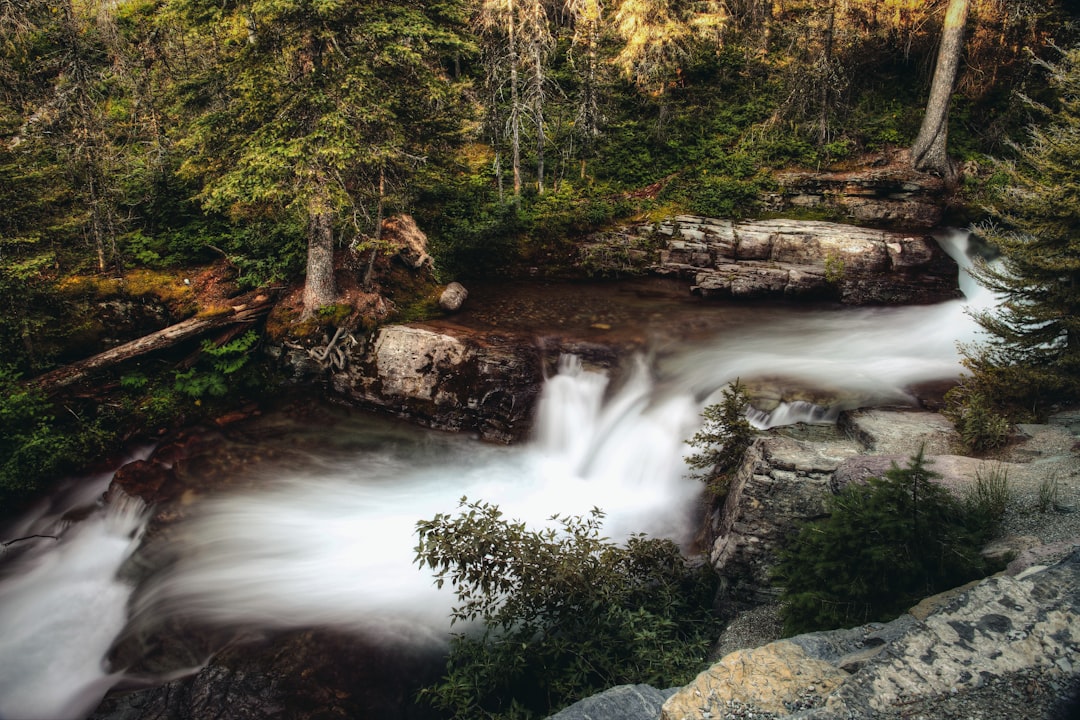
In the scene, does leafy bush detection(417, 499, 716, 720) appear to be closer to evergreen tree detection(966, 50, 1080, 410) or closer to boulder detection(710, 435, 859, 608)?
boulder detection(710, 435, 859, 608)

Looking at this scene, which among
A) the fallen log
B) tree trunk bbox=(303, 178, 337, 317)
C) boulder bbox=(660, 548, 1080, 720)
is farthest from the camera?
tree trunk bbox=(303, 178, 337, 317)

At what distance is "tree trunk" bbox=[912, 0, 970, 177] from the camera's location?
16.7 m

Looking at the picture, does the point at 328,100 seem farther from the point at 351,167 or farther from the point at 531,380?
the point at 531,380

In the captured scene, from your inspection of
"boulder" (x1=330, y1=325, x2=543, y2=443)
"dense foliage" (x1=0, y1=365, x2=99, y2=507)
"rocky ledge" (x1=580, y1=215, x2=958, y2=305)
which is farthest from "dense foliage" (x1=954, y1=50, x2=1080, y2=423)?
"dense foliage" (x1=0, y1=365, x2=99, y2=507)

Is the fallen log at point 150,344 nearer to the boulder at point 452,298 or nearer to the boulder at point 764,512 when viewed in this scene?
the boulder at point 452,298

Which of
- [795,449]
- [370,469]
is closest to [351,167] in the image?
[370,469]

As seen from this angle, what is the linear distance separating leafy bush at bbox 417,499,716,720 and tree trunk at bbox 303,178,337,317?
8.48m

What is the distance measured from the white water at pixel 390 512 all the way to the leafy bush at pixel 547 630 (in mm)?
1517

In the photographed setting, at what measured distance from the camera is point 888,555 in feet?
15.0

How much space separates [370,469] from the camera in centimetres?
1114

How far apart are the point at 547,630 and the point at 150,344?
35.8ft

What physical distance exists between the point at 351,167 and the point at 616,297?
8192mm

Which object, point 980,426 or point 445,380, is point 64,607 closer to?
point 445,380

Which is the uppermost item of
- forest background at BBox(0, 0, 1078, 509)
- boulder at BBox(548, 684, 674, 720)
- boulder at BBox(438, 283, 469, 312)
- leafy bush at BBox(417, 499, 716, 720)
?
forest background at BBox(0, 0, 1078, 509)
